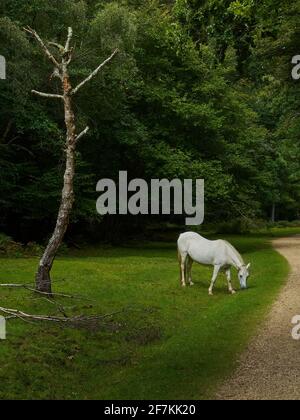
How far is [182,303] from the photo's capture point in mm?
18656

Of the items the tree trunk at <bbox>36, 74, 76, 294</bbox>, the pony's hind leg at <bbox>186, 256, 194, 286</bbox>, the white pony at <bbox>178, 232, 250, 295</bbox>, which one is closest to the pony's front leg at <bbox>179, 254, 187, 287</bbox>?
the white pony at <bbox>178, 232, 250, 295</bbox>

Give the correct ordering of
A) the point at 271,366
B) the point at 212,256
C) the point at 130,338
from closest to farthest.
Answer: the point at 271,366, the point at 130,338, the point at 212,256

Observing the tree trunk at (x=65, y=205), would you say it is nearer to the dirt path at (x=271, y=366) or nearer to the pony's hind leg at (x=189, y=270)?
the dirt path at (x=271, y=366)

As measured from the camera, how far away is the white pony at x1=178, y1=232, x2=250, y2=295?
2058 cm

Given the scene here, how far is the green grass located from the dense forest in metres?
9.89

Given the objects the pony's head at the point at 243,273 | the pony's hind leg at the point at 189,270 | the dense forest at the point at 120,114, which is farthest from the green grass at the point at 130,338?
the dense forest at the point at 120,114

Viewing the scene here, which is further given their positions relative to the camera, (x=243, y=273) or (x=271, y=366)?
(x=243, y=273)

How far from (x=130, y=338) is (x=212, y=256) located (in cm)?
711

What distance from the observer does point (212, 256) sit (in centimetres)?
2075

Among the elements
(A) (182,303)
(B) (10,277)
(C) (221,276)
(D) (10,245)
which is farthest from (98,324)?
(D) (10,245)

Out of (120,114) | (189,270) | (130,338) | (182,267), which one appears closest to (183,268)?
(182,267)

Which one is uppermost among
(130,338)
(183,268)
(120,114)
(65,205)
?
(120,114)

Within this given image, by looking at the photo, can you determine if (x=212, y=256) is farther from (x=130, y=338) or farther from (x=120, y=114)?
(x=120, y=114)
